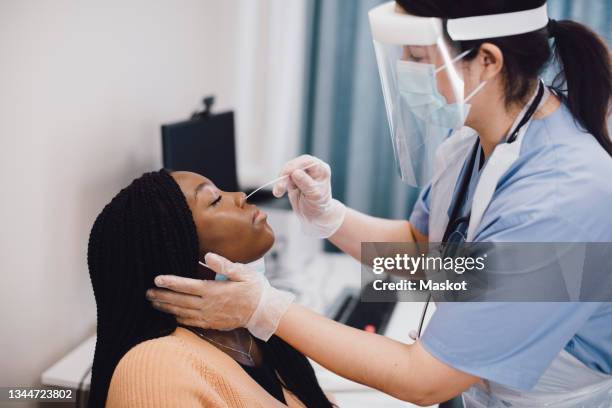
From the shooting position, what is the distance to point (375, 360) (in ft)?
3.62

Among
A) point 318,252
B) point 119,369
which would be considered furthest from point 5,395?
point 318,252

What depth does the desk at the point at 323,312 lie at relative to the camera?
1.58m

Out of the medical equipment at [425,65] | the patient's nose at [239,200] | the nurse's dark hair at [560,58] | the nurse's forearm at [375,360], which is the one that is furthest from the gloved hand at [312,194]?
the nurse's dark hair at [560,58]

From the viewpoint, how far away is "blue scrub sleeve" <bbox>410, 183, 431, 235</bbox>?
1583 mm

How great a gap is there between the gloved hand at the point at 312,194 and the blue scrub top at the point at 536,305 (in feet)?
1.58

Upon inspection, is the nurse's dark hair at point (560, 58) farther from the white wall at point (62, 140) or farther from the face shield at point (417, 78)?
the white wall at point (62, 140)

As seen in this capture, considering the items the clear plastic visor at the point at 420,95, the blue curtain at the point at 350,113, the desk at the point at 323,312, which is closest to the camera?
the clear plastic visor at the point at 420,95

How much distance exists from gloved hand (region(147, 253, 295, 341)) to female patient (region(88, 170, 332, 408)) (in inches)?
2.0

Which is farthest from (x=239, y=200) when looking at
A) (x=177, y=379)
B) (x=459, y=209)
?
(x=459, y=209)

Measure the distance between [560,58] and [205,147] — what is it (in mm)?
1182

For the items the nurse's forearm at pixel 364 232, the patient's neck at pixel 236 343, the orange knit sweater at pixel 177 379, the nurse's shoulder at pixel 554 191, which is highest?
the nurse's shoulder at pixel 554 191

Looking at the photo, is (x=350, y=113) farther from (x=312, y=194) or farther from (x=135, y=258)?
(x=135, y=258)

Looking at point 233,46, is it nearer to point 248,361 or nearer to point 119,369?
point 248,361

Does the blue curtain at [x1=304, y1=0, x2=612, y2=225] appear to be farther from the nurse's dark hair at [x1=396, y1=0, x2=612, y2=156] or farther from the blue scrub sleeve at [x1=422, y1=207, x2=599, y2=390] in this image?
the blue scrub sleeve at [x1=422, y1=207, x2=599, y2=390]
